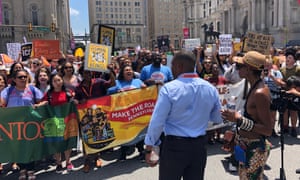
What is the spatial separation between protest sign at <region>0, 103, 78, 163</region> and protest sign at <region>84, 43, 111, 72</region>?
1033 mm

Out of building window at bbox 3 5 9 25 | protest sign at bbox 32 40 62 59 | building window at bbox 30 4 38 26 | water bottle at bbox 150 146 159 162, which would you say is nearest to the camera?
water bottle at bbox 150 146 159 162

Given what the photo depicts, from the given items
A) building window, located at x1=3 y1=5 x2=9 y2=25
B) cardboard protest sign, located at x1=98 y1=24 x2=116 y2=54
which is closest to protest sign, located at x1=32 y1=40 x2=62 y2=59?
cardboard protest sign, located at x1=98 y1=24 x2=116 y2=54

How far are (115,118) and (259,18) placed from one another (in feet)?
251

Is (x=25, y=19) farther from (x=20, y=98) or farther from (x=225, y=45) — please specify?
(x=20, y=98)

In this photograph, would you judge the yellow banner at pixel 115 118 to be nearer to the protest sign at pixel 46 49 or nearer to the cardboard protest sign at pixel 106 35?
the cardboard protest sign at pixel 106 35

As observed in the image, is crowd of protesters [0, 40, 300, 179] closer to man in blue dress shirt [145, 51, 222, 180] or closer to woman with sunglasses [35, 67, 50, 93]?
woman with sunglasses [35, 67, 50, 93]

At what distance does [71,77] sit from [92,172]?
2100 millimetres

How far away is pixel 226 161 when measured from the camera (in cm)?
622

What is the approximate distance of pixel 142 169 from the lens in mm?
5988

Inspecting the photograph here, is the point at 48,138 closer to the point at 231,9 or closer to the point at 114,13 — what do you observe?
the point at 231,9

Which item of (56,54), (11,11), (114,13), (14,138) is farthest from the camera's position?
(114,13)

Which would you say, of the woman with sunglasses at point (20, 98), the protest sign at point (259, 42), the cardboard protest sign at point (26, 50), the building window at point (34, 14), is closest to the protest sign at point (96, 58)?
the woman with sunglasses at point (20, 98)

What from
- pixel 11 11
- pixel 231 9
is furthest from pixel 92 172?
pixel 231 9

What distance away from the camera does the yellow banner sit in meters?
5.98
